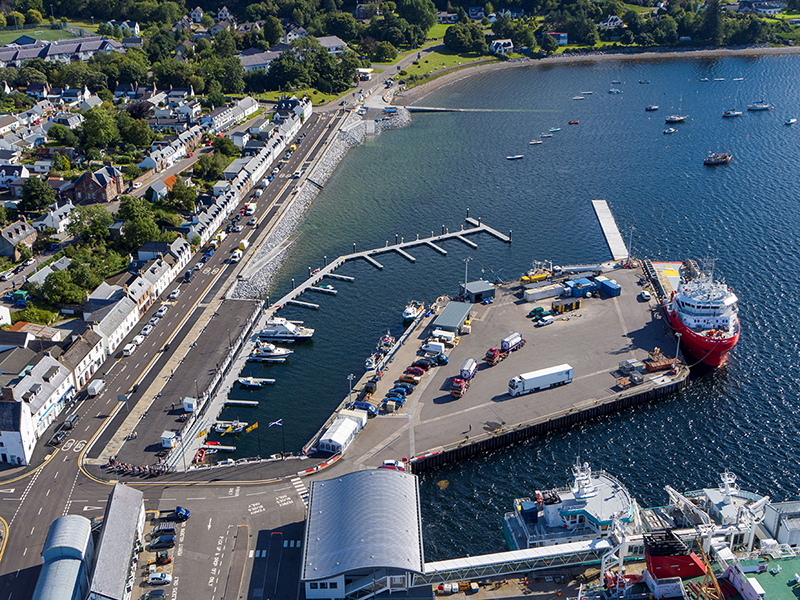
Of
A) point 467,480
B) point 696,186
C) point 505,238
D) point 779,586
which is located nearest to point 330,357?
point 467,480

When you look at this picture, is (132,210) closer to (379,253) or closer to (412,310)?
(379,253)

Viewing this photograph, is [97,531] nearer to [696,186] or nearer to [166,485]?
[166,485]

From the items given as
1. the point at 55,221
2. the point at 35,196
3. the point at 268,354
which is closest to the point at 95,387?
the point at 268,354

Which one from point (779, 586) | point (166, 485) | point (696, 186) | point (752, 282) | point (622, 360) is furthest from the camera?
point (696, 186)

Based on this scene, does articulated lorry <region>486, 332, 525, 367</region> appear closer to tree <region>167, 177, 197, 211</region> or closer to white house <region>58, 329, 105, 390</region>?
white house <region>58, 329, 105, 390</region>

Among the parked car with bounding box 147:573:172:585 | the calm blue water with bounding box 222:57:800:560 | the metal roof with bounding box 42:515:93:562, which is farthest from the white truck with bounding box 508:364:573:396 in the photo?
the metal roof with bounding box 42:515:93:562

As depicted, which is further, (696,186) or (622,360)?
(696,186)

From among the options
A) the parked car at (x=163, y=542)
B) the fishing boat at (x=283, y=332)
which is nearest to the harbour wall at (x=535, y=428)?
the parked car at (x=163, y=542)
